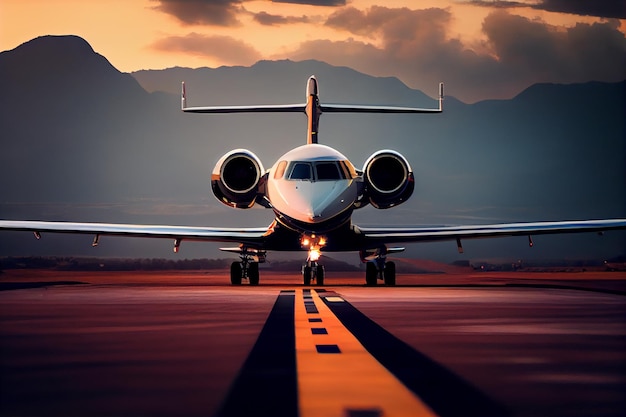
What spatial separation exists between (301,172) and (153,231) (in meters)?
6.15

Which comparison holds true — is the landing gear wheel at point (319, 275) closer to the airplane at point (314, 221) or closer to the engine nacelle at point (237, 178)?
the airplane at point (314, 221)

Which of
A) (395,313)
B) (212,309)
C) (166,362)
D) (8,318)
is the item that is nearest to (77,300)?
(212,309)

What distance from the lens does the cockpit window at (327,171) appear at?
32562 mm

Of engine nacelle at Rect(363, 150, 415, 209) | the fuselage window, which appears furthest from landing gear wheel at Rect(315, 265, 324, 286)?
the fuselage window

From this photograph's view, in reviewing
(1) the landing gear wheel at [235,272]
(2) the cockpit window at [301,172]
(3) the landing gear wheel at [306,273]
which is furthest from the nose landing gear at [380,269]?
(2) the cockpit window at [301,172]

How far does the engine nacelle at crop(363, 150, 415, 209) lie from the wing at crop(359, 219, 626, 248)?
1830mm

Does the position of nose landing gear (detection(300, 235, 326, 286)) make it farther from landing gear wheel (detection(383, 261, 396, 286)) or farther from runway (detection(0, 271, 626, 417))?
runway (detection(0, 271, 626, 417))

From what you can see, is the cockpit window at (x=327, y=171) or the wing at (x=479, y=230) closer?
the cockpit window at (x=327, y=171)

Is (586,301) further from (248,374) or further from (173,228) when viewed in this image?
(173,228)

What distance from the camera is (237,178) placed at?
34.7 meters

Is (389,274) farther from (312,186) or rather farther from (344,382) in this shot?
(344,382)

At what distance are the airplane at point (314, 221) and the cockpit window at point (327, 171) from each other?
1.1 inches

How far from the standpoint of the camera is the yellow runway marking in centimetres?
786

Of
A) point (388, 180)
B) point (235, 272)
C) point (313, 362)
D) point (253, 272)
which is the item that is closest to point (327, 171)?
point (388, 180)
